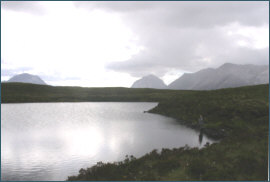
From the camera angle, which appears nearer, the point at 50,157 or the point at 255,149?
the point at 255,149

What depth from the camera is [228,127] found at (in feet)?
133

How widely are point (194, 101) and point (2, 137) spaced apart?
4764 centimetres

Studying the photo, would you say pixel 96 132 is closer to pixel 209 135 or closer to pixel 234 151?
pixel 209 135

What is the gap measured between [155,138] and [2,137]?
24532mm

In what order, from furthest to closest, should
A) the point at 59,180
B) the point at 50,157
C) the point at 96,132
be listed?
the point at 96,132 → the point at 50,157 → the point at 59,180

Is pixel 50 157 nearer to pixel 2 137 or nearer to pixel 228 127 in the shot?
pixel 2 137

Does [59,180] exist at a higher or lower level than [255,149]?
lower

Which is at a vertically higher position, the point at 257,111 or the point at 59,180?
the point at 257,111

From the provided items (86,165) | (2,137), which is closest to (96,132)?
(2,137)

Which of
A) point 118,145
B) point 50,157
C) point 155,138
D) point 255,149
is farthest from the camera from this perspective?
point 155,138

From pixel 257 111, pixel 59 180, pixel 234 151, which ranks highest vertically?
pixel 257 111

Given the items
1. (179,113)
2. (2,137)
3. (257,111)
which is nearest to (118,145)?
(2,137)

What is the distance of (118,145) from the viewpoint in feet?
104

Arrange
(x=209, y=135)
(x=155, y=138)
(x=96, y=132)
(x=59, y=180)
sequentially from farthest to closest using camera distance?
(x=96, y=132)
(x=209, y=135)
(x=155, y=138)
(x=59, y=180)
